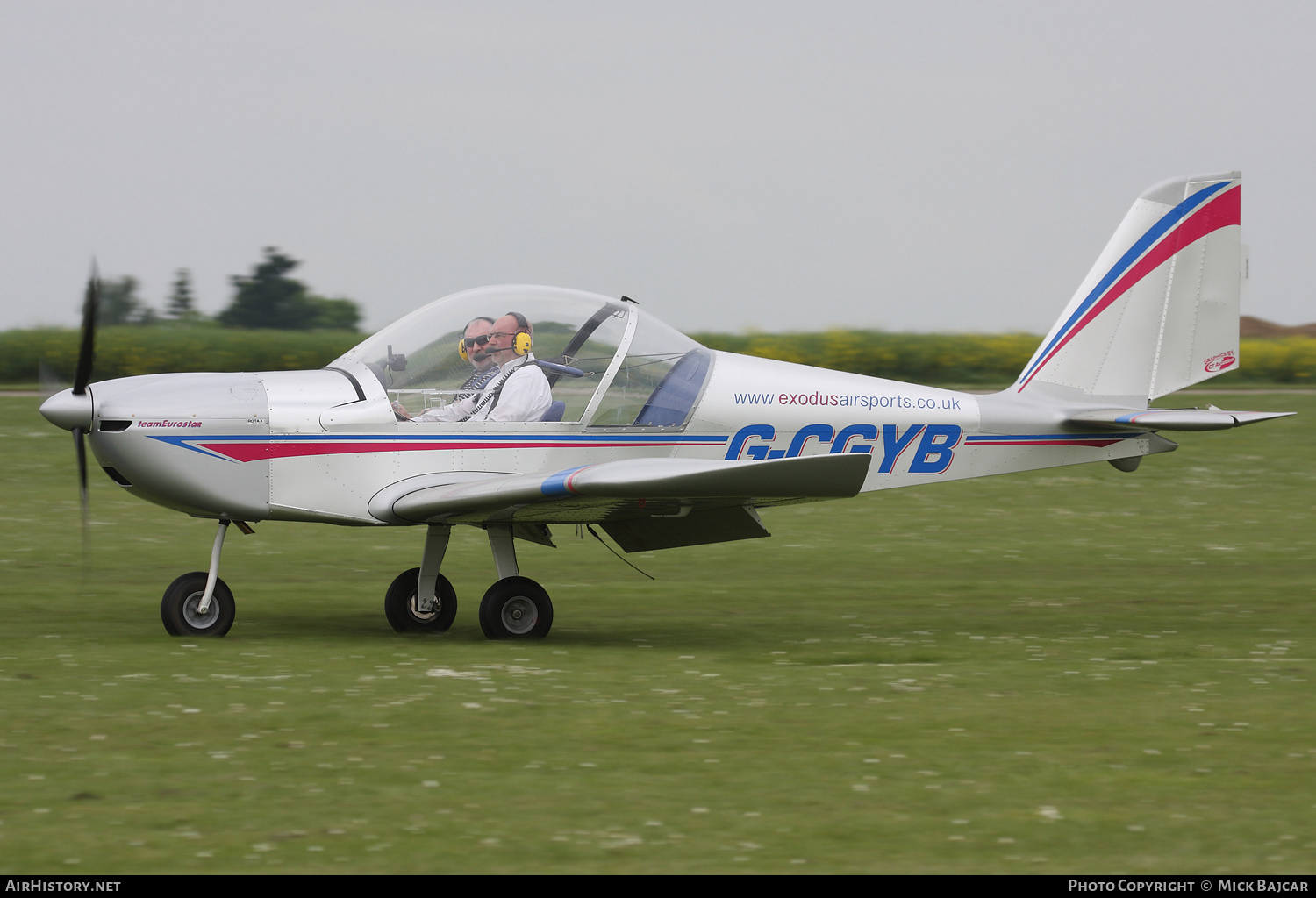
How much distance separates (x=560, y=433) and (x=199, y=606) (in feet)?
8.94

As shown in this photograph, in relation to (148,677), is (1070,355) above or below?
above

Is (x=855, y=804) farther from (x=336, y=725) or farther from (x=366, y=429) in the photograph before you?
(x=366, y=429)

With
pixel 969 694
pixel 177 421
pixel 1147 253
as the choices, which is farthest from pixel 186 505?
pixel 1147 253

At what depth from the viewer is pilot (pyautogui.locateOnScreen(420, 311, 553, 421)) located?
1000 centimetres

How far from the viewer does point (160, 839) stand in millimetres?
5250

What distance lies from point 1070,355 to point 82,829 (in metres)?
8.62

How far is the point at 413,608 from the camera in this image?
10398mm

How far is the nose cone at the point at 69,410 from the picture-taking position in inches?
356

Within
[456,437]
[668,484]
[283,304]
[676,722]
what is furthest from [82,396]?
[283,304]

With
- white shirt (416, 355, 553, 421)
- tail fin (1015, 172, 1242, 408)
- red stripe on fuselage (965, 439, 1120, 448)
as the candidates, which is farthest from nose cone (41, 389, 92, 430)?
tail fin (1015, 172, 1242, 408)

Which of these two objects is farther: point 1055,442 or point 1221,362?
point 1221,362

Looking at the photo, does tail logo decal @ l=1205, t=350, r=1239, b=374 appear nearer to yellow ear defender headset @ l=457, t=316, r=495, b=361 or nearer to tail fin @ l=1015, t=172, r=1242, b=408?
tail fin @ l=1015, t=172, r=1242, b=408

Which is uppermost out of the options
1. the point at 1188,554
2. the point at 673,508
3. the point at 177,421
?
the point at 177,421

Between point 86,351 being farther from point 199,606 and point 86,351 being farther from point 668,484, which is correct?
point 668,484
